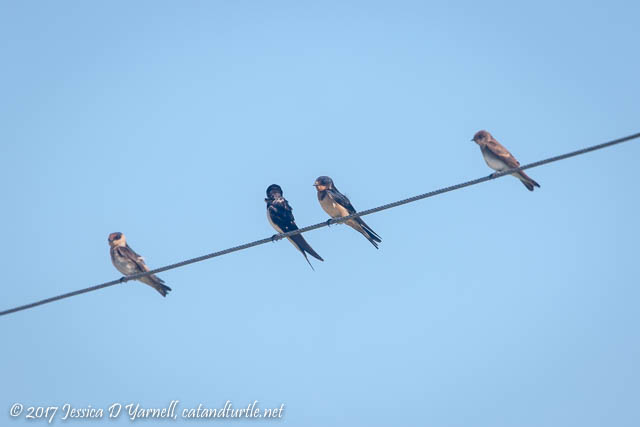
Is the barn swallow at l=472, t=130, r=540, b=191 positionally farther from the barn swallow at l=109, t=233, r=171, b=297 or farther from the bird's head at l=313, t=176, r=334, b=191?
the barn swallow at l=109, t=233, r=171, b=297

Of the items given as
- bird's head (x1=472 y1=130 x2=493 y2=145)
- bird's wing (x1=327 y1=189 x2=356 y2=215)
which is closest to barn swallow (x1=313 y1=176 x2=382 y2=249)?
bird's wing (x1=327 y1=189 x2=356 y2=215)

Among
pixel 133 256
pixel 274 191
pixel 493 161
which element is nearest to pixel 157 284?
pixel 133 256

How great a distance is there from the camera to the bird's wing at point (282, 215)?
12836mm

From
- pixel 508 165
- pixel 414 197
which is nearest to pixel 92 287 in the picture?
pixel 414 197

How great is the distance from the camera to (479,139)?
1252cm

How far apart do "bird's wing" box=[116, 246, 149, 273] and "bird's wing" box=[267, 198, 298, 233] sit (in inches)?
69.1

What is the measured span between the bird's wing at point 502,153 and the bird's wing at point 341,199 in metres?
1.86

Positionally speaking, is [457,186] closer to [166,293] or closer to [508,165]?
[508,165]

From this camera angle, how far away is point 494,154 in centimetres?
1219

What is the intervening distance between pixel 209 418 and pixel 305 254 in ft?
7.59

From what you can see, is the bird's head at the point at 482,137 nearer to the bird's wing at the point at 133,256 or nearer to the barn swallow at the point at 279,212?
the barn swallow at the point at 279,212

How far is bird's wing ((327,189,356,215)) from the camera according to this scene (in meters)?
12.6

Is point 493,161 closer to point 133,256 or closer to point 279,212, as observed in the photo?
point 279,212

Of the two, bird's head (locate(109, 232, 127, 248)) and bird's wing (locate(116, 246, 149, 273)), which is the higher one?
bird's head (locate(109, 232, 127, 248))
